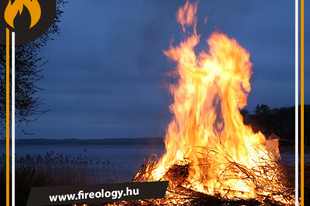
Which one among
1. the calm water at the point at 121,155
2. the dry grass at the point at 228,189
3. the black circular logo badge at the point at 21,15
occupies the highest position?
the black circular logo badge at the point at 21,15

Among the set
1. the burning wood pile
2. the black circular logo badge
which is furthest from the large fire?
the black circular logo badge

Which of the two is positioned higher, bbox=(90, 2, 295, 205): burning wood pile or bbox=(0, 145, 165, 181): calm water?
bbox=(90, 2, 295, 205): burning wood pile

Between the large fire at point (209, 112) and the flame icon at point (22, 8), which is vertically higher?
the flame icon at point (22, 8)

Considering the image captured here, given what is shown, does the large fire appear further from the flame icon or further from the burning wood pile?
the flame icon

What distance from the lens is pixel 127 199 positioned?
141 inches

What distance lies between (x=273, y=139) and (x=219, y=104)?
125cm

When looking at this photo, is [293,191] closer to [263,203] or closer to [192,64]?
[263,203]

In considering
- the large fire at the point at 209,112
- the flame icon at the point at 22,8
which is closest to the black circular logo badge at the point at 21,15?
the flame icon at the point at 22,8

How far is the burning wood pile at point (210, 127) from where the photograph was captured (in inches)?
167

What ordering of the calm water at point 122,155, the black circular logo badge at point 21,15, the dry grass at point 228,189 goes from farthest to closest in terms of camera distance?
the calm water at point 122,155 < the black circular logo badge at point 21,15 < the dry grass at point 228,189

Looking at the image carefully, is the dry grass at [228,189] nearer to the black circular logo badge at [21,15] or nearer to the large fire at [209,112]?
the large fire at [209,112]

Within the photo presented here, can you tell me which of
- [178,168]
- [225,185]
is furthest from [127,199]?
[225,185]

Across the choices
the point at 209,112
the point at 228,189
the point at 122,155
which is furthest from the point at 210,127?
the point at 122,155

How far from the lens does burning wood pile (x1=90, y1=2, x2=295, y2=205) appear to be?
14.0 ft
